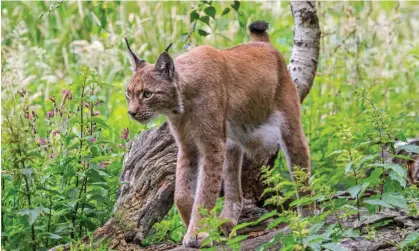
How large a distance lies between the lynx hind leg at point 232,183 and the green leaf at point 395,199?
174 cm

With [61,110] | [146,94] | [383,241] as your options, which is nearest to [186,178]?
[146,94]

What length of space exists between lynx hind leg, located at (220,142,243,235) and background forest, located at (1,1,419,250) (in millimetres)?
319

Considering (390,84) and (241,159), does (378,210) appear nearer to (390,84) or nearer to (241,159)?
(241,159)

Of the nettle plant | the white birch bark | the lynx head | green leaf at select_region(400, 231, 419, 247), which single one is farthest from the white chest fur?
green leaf at select_region(400, 231, 419, 247)

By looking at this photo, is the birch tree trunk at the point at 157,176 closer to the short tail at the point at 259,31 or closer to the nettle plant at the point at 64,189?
the nettle plant at the point at 64,189

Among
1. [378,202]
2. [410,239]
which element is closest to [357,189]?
[378,202]

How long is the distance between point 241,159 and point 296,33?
1293mm

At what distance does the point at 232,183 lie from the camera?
21.3 feet

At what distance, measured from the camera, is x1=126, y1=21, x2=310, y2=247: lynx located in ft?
19.1

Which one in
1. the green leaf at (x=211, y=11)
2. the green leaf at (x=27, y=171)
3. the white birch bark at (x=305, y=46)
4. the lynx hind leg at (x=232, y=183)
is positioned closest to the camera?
the green leaf at (x=27, y=171)

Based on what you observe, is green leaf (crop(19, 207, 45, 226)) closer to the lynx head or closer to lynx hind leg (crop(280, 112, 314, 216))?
the lynx head

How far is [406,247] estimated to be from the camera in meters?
4.81

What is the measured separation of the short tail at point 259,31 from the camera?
6.91m

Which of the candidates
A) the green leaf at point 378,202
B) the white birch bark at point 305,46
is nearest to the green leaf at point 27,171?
the green leaf at point 378,202
